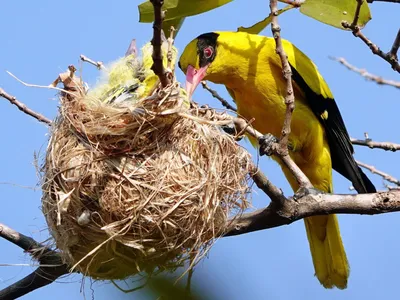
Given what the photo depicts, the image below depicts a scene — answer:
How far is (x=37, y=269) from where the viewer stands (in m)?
2.40

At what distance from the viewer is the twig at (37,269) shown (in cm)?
233

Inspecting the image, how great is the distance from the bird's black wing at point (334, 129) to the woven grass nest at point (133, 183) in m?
1.26

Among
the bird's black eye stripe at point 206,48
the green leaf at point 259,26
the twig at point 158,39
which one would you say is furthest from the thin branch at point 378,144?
the twig at point 158,39

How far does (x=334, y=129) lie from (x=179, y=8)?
1.52 meters

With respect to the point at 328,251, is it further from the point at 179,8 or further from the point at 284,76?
the point at 179,8

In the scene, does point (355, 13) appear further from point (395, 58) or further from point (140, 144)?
point (140, 144)

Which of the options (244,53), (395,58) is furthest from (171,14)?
(244,53)

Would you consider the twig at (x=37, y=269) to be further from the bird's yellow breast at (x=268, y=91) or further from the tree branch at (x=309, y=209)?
the bird's yellow breast at (x=268, y=91)

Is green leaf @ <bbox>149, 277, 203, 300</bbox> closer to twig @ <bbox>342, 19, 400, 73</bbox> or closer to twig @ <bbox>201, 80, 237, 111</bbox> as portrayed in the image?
twig @ <bbox>342, 19, 400, 73</bbox>

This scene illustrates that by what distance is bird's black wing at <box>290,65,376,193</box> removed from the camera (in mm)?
3375

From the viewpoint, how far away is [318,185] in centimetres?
357

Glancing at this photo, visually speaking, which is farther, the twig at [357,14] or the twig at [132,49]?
the twig at [132,49]

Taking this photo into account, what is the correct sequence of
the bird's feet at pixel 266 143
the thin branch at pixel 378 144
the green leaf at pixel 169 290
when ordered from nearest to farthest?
1. the green leaf at pixel 169 290
2. the bird's feet at pixel 266 143
3. the thin branch at pixel 378 144

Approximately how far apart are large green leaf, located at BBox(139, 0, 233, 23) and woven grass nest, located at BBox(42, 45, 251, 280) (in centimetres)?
29
